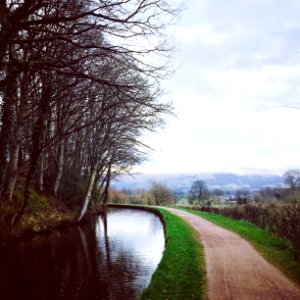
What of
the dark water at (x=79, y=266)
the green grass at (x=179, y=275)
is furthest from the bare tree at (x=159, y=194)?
the green grass at (x=179, y=275)

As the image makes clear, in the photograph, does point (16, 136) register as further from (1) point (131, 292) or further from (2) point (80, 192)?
(2) point (80, 192)

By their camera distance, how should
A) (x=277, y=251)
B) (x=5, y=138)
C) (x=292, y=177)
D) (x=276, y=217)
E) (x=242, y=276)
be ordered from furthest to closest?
Result: (x=292, y=177) → (x=5, y=138) → (x=276, y=217) → (x=277, y=251) → (x=242, y=276)

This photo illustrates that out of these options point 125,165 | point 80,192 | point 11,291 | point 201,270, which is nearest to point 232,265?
point 201,270

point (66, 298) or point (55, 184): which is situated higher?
point (55, 184)

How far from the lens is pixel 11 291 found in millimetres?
10812

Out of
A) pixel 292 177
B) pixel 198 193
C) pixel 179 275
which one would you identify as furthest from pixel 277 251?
pixel 292 177

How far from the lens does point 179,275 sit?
11.0 m

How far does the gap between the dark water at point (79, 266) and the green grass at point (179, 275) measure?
0.62m

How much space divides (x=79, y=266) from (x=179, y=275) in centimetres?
435

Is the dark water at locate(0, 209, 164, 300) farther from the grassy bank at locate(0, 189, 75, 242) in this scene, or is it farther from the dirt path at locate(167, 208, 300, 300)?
the dirt path at locate(167, 208, 300, 300)

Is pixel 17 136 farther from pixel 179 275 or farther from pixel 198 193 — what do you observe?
pixel 198 193

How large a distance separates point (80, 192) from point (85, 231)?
7.43 meters

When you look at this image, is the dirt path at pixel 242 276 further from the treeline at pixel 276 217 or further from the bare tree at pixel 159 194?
the bare tree at pixel 159 194

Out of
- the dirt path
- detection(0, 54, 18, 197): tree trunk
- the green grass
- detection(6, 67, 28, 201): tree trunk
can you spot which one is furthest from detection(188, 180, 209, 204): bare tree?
the dirt path
